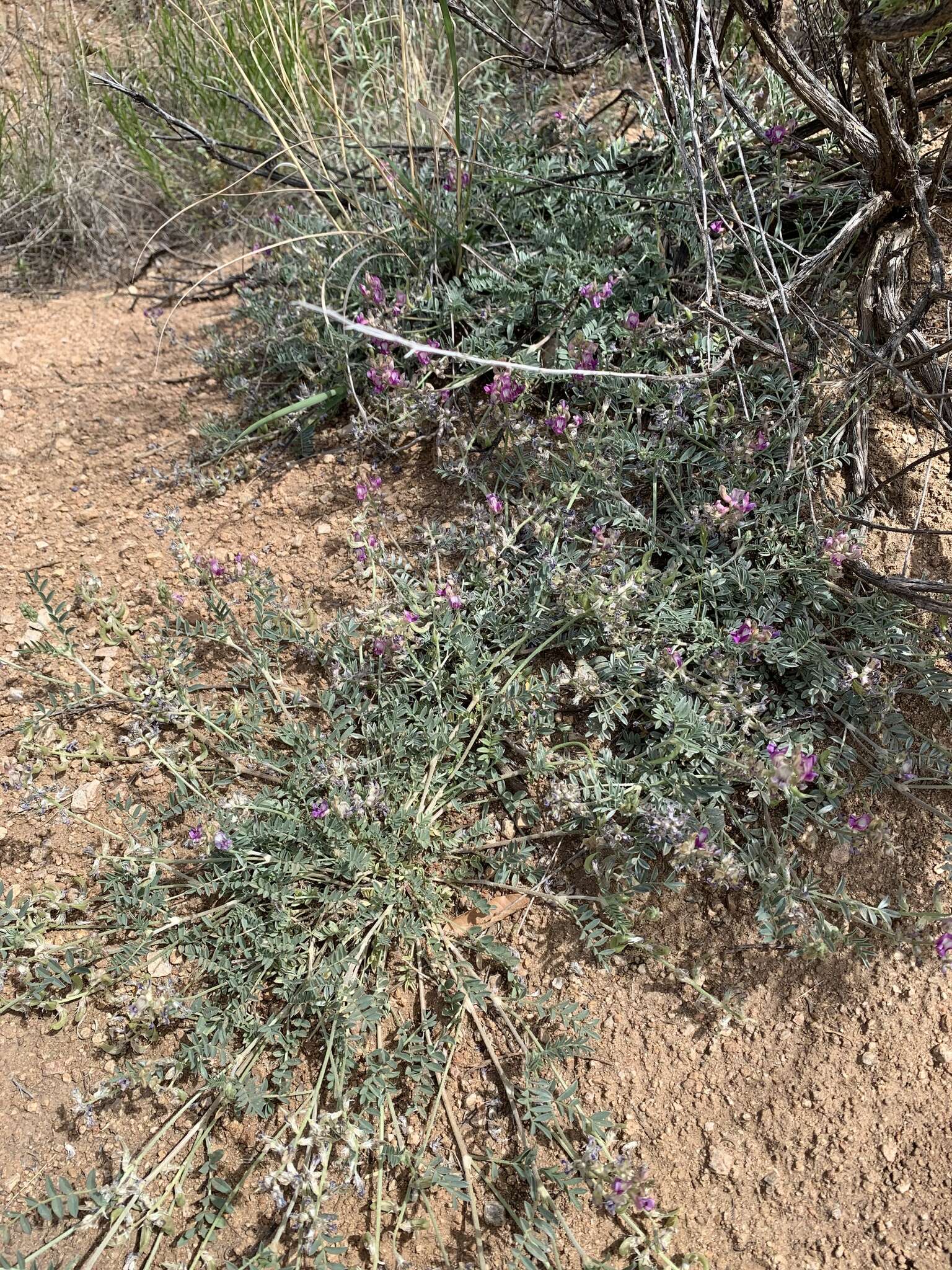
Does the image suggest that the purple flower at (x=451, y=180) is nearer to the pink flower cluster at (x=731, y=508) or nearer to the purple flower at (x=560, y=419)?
the purple flower at (x=560, y=419)

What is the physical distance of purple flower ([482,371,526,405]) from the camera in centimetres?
259

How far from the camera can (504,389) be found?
260cm

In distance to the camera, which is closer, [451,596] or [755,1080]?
[755,1080]

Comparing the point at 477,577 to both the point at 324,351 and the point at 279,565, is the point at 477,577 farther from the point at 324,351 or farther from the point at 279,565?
the point at 324,351

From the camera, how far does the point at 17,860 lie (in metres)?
2.32

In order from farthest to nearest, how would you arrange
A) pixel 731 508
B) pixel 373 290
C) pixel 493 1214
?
pixel 373 290 < pixel 731 508 < pixel 493 1214

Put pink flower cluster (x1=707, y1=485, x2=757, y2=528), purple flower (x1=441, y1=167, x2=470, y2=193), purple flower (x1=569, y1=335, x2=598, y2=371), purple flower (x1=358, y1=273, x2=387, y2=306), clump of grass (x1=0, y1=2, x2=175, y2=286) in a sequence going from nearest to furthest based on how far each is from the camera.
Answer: pink flower cluster (x1=707, y1=485, x2=757, y2=528) → purple flower (x1=569, y1=335, x2=598, y2=371) → purple flower (x1=358, y1=273, x2=387, y2=306) → purple flower (x1=441, y1=167, x2=470, y2=193) → clump of grass (x1=0, y1=2, x2=175, y2=286)

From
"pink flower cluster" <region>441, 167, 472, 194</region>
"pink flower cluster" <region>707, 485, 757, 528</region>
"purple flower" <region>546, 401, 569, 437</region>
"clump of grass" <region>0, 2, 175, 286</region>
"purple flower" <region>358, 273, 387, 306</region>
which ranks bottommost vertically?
"pink flower cluster" <region>707, 485, 757, 528</region>

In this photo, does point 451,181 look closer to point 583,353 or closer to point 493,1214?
point 583,353

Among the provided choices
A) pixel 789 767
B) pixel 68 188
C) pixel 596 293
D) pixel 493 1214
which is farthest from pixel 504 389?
pixel 68 188

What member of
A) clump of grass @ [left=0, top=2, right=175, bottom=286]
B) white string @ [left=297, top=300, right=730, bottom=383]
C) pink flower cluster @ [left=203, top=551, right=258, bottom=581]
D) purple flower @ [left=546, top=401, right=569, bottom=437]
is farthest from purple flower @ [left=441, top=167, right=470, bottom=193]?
clump of grass @ [left=0, top=2, right=175, bottom=286]

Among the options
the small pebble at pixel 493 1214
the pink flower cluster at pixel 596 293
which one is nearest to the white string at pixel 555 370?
the pink flower cluster at pixel 596 293

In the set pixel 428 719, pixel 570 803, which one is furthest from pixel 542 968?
pixel 428 719

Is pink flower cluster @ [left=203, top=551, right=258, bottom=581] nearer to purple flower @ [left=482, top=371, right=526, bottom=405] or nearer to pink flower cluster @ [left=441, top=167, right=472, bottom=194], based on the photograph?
purple flower @ [left=482, top=371, right=526, bottom=405]
